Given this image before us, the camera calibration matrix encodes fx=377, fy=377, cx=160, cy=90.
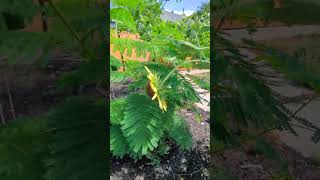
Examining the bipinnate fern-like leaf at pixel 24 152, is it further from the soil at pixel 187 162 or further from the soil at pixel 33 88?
the soil at pixel 187 162

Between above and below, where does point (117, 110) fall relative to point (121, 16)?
below

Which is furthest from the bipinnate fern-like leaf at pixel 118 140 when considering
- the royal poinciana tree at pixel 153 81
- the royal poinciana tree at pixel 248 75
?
the royal poinciana tree at pixel 248 75

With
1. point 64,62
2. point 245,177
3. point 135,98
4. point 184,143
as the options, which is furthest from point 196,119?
point 245,177

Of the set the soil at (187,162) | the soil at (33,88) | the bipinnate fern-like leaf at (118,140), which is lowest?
the soil at (187,162)

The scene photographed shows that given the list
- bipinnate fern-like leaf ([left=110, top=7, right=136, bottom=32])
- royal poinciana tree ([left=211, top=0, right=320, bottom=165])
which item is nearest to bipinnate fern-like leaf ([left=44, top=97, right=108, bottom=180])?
royal poinciana tree ([left=211, top=0, right=320, bottom=165])

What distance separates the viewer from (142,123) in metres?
0.34

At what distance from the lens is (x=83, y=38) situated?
0.28 metres

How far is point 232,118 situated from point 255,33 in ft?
0.27

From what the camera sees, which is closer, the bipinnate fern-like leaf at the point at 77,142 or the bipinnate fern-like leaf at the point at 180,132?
the bipinnate fern-like leaf at the point at 77,142

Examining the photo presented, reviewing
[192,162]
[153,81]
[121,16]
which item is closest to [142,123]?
[153,81]

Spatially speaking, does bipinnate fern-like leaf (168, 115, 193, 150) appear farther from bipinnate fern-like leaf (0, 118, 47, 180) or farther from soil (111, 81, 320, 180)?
bipinnate fern-like leaf (0, 118, 47, 180)

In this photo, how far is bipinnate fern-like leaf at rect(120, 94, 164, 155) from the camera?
0.34 meters

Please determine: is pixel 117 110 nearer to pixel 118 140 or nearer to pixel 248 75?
pixel 118 140

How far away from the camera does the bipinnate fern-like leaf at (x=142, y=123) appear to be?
34 cm
